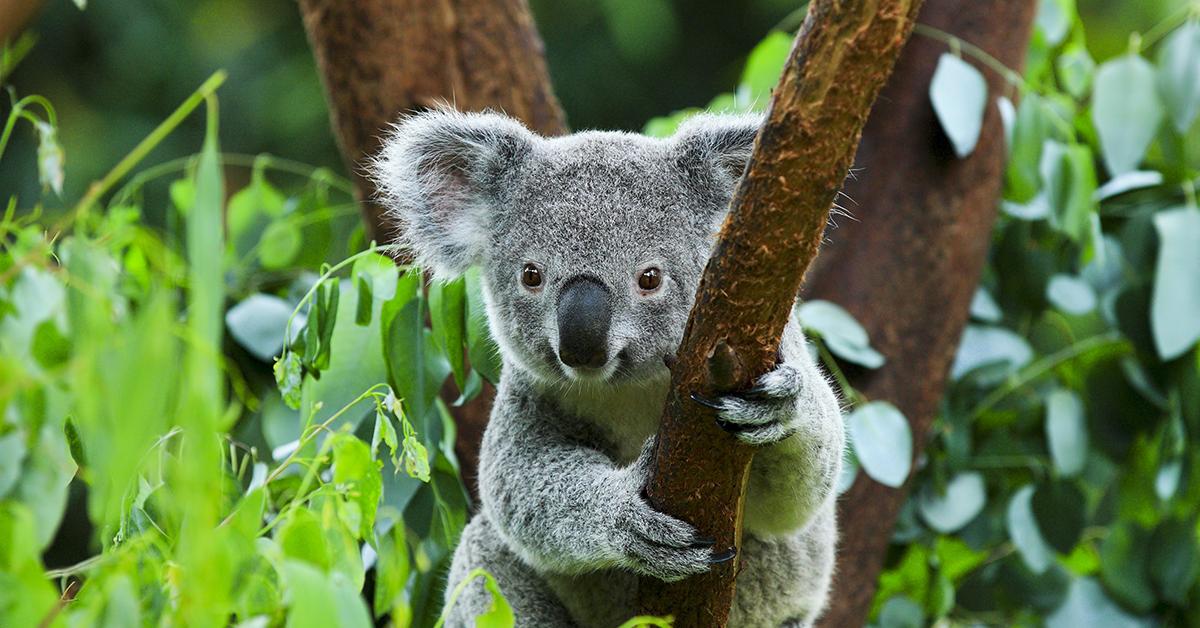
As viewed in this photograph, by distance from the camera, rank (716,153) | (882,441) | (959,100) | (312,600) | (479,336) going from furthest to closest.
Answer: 1. (959,100)
2. (882,441)
3. (479,336)
4. (716,153)
5. (312,600)

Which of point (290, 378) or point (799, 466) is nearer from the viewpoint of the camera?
point (290, 378)

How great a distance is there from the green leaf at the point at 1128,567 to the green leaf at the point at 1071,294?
0.65m

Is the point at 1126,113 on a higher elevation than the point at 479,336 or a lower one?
higher

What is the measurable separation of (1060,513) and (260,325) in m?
2.24

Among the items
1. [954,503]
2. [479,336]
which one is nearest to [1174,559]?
[954,503]

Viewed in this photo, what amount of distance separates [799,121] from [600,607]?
1202 millimetres

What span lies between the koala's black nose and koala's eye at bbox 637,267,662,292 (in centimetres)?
8

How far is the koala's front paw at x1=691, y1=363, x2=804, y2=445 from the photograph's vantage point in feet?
5.82

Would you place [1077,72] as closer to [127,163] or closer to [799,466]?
[799,466]

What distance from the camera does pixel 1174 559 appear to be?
3395 millimetres

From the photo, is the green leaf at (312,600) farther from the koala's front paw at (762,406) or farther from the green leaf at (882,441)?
the green leaf at (882,441)

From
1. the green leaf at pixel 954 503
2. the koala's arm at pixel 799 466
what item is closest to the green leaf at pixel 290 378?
the koala's arm at pixel 799 466

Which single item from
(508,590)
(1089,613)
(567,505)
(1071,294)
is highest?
(1071,294)

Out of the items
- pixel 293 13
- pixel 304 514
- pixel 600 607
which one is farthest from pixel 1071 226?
pixel 293 13
